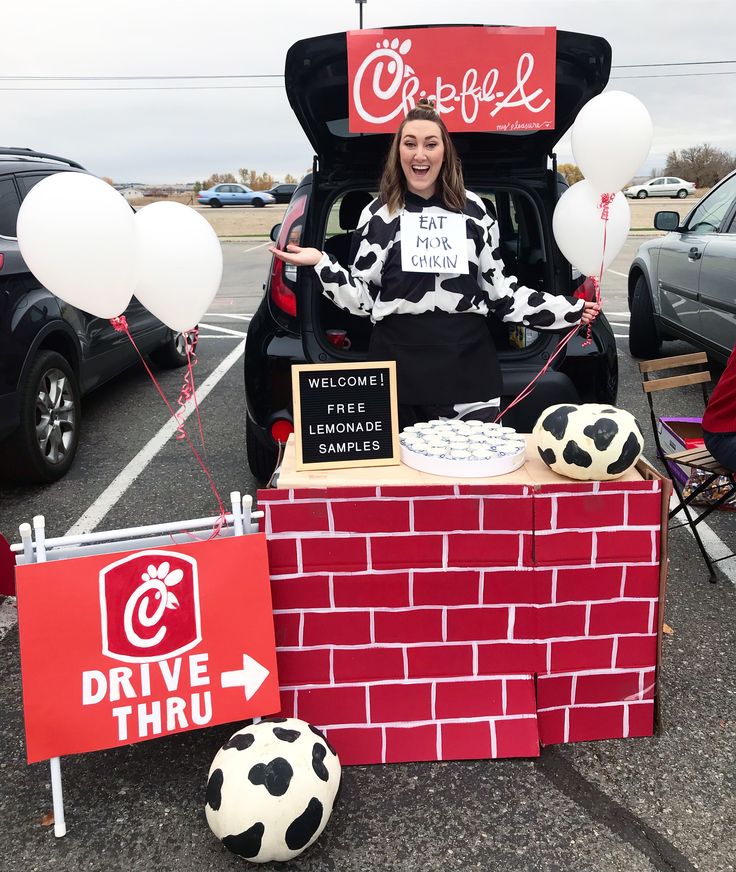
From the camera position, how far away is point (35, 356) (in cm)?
376

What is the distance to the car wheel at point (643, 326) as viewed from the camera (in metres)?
6.44

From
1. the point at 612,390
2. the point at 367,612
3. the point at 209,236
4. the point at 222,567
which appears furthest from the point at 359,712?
the point at 612,390

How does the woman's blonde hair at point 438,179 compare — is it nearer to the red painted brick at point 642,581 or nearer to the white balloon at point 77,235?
the white balloon at point 77,235

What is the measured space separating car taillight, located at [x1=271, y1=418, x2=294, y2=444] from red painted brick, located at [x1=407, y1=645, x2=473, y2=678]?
4.32 feet

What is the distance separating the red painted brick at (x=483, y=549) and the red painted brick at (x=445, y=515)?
3 centimetres

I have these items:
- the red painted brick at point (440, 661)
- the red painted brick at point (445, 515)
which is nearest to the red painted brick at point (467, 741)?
the red painted brick at point (440, 661)

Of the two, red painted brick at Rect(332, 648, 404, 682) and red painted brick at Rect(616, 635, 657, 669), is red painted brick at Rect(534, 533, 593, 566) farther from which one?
red painted brick at Rect(332, 648, 404, 682)

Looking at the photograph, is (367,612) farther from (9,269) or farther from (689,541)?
(9,269)

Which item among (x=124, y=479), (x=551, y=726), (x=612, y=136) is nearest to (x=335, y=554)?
(x=551, y=726)

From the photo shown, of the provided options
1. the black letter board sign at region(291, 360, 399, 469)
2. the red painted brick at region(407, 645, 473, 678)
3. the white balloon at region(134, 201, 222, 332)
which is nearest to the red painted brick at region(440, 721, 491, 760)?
the red painted brick at region(407, 645, 473, 678)

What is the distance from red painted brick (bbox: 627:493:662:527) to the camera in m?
2.08

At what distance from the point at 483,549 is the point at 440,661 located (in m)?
0.37

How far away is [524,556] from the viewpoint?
82.8 inches

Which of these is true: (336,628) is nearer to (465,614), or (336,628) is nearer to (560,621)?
(465,614)
